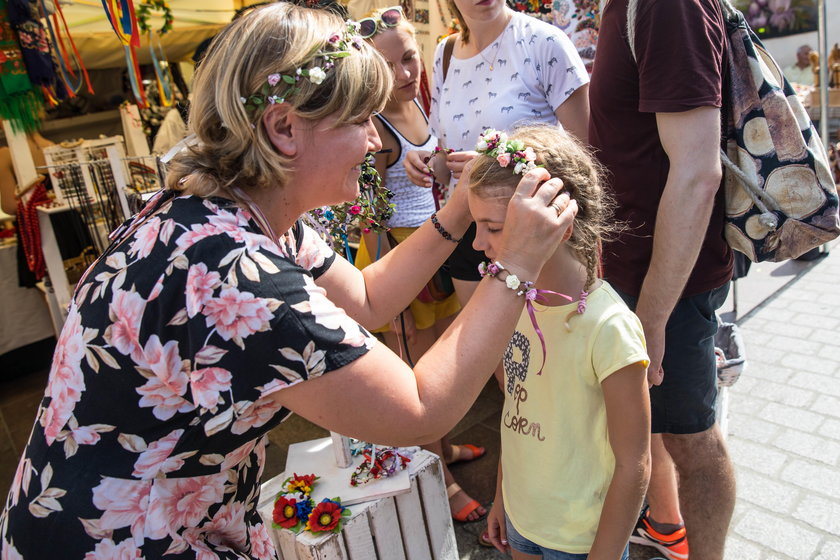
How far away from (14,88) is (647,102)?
4.71 metres

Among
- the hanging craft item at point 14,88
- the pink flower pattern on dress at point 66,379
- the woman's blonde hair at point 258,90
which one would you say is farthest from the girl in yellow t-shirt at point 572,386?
the hanging craft item at point 14,88

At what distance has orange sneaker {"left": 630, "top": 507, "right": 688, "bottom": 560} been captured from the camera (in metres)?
2.14

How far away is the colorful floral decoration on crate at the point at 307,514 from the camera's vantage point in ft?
5.84

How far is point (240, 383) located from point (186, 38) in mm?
7564

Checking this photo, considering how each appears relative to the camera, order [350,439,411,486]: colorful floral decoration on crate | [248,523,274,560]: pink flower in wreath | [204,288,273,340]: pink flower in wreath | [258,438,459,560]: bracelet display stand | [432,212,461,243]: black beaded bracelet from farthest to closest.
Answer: [350,439,411,486]: colorful floral decoration on crate
[258,438,459,560]: bracelet display stand
[432,212,461,243]: black beaded bracelet
[248,523,274,560]: pink flower in wreath
[204,288,273,340]: pink flower in wreath

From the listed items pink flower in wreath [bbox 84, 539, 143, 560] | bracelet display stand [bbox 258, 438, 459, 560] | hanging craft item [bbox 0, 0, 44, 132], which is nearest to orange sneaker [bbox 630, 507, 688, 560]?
bracelet display stand [bbox 258, 438, 459, 560]

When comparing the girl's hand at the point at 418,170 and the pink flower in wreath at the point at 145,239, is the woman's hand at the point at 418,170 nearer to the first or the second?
the girl's hand at the point at 418,170

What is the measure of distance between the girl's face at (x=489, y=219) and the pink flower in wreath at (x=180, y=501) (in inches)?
29.5

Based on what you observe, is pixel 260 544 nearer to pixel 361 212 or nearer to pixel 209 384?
pixel 209 384

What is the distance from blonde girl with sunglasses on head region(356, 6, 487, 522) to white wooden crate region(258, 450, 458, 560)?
0.50 metres

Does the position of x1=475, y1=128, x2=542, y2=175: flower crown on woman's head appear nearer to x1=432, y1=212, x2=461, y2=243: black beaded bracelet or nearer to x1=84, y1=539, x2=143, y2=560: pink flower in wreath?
x1=432, y1=212, x2=461, y2=243: black beaded bracelet

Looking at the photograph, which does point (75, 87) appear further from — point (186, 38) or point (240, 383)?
point (240, 383)

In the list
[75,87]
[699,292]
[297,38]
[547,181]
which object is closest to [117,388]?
[297,38]

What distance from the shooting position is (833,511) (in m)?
2.29
